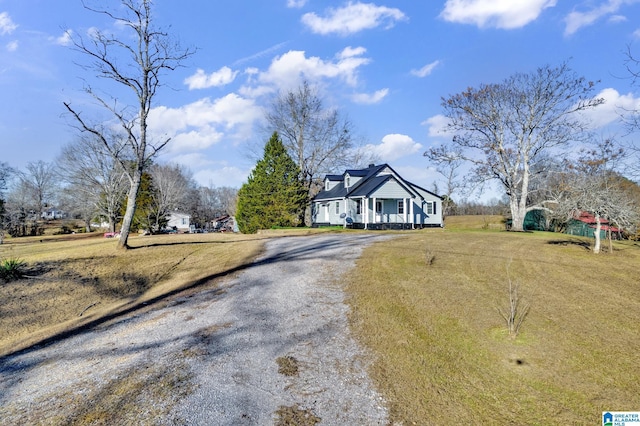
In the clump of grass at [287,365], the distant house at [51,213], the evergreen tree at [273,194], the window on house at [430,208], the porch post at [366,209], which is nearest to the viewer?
the clump of grass at [287,365]

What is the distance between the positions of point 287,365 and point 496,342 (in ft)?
10.1

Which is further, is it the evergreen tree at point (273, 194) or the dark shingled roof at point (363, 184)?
the evergreen tree at point (273, 194)

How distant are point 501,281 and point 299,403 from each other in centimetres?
635

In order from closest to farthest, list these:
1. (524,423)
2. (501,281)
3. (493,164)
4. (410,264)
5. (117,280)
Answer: (524,423) < (501,281) < (410,264) < (117,280) < (493,164)

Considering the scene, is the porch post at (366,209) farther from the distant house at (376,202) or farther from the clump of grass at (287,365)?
the clump of grass at (287,365)

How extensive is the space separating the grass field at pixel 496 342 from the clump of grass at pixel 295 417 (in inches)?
33.3

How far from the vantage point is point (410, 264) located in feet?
33.0

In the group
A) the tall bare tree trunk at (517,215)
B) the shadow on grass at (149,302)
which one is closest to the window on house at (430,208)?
the tall bare tree trunk at (517,215)

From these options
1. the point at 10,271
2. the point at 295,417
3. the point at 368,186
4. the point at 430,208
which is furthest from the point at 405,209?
the point at 295,417

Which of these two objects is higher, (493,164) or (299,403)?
(493,164)

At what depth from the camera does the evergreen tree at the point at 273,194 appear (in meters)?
29.7

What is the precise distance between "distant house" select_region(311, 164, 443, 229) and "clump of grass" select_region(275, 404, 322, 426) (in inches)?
920

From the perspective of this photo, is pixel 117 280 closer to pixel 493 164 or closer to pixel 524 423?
pixel 524 423


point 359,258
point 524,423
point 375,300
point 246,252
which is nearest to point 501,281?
point 375,300
